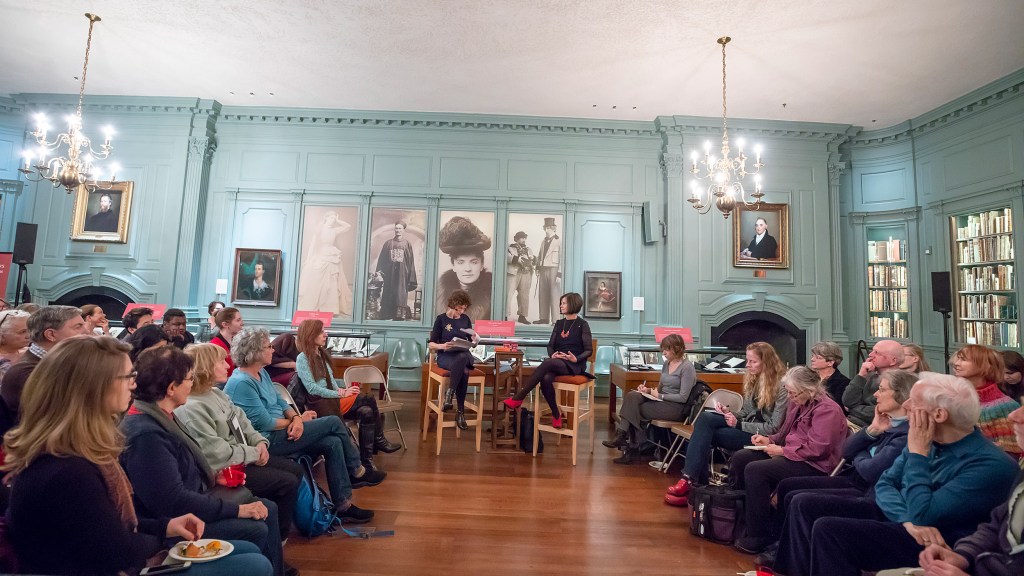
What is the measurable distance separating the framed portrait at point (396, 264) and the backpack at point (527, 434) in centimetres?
360

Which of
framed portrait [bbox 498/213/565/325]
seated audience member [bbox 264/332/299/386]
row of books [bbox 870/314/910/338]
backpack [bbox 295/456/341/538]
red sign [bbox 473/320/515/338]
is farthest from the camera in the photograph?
framed portrait [bbox 498/213/565/325]

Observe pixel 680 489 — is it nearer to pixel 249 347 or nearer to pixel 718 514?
pixel 718 514

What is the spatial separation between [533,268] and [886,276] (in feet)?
19.0

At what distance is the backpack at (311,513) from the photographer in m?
2.78

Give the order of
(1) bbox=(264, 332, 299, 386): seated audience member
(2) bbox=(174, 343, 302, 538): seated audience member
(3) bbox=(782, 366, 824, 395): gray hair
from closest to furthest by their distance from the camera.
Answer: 1. (2) bbox=(174, 343, 302, 538): seated audience member
2. (3) bbox=(782, 366, 824, 395): gray hair
3. (1) bbox=(264, 332, 299, 386): seated audience member

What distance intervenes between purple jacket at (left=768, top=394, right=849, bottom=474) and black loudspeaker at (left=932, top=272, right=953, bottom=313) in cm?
548

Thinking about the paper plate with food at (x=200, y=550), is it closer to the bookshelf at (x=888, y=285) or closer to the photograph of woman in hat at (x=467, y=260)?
the photograph of woman in hat at (x=467, y=260)

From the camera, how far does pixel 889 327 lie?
8.02m

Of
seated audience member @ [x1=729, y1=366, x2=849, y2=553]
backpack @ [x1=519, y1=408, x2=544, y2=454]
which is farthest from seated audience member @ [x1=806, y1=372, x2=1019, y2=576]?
backpack @ [x1=519, y1=408, x2=544, y2=454]

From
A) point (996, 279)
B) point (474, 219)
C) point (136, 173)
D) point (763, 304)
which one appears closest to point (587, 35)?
point (474, 219)

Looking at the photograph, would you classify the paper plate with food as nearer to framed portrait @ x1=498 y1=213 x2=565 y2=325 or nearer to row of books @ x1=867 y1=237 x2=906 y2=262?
framed portrait @ x1=498 y1=213 x2=565 y2=325

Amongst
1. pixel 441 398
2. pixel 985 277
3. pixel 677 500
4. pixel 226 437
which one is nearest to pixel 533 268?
pixel 441 398

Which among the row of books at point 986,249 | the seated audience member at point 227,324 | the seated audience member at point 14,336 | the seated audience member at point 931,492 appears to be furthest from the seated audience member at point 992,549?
the row of books at point 986,249

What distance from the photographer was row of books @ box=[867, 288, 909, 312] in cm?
791
